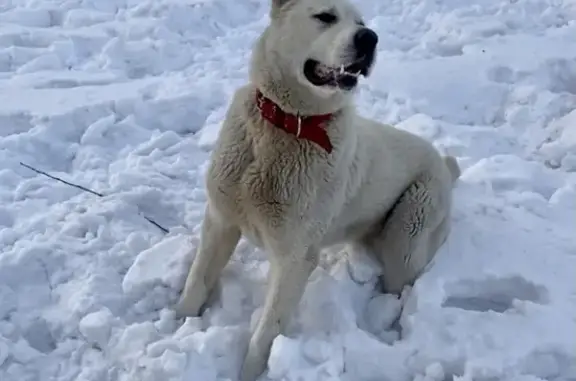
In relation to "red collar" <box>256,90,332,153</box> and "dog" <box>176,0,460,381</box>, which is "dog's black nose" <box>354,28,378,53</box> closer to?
"dog" <box>176,0,460,381</box>

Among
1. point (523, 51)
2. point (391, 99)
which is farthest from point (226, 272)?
point (523, 51)

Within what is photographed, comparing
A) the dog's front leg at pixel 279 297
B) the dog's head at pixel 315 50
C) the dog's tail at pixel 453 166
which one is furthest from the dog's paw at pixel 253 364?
the dog's tail at pixel 453 166

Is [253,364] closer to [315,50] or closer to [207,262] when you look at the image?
[207,262]

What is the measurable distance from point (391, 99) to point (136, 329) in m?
2.72

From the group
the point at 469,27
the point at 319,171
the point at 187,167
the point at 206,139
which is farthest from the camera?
the point at 469,27

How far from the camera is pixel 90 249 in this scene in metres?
3.60

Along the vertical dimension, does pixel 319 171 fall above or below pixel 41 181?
above

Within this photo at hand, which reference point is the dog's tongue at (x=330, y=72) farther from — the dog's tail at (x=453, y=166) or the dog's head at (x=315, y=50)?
the dog's tail at (x=453, y=166)

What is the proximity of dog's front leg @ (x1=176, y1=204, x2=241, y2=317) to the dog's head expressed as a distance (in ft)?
2.31

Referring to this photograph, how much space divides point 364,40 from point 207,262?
1237mm

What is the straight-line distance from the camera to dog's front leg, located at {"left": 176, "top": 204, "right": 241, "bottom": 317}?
3291 millimetres

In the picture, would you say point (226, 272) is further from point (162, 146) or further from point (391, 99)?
point (391, 99)

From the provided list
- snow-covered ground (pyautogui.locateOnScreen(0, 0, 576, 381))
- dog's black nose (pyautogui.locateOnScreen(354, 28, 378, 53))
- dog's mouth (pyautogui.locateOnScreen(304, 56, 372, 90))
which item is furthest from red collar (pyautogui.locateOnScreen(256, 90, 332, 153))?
snow-covered ground (pyautogui.locateOnScreen(0, 0, 576, 381))

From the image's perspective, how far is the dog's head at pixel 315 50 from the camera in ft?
9.12
